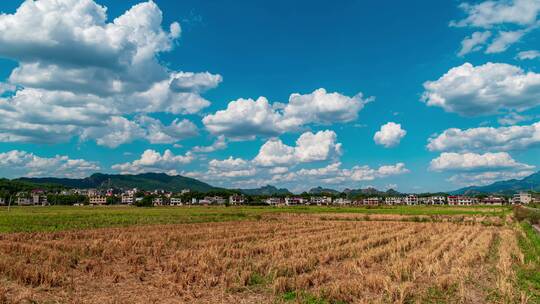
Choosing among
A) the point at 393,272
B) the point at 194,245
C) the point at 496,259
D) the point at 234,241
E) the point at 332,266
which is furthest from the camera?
the point at 234,241

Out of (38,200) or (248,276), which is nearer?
(248,276)

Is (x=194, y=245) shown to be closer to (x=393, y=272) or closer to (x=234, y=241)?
(x=234, y=241)

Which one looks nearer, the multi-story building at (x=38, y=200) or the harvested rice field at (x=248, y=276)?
the harvested rice field at (x=248, y=276)

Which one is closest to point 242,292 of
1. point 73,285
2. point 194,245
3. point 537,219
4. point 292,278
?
point 292,278

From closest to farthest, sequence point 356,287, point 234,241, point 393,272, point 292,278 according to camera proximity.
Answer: point 356,287 → point 292,278 → point 393,272 → point 234,241

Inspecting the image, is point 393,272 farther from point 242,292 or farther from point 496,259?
point 496,259

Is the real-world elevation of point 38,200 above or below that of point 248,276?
below

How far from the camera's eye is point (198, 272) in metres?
15.8

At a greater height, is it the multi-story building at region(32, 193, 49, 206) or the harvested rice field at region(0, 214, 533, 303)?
the harvested rice field at region(0, 214, 533, 303)

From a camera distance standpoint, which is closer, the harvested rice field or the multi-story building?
the harvested rice field

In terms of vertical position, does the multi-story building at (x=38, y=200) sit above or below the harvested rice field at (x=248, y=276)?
below

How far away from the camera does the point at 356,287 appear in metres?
13.5

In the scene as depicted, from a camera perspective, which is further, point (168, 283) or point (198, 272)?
point (198, 272)

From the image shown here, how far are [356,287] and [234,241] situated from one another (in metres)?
16.2
